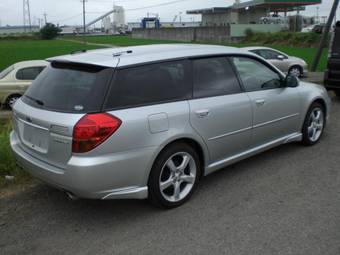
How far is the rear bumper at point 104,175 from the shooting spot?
12.0 ft

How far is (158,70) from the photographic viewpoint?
4254mm

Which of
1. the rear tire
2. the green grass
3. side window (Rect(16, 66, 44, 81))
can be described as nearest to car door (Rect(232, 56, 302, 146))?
side window (Rect(16, 66, 44, 81))

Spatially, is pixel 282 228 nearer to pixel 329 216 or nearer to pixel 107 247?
pixel 329 216

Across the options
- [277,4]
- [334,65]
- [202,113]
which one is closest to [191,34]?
[277,4]

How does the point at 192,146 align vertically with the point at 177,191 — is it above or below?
above

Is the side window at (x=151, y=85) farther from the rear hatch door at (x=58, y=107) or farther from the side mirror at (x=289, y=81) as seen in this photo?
the side mirror at (x=289, y=81)

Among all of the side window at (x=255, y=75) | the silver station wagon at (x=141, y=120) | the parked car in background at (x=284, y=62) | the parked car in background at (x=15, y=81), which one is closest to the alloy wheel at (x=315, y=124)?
the side window at (x=255, y=75)

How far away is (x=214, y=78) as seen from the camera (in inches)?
187

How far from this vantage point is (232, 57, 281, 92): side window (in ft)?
16.7

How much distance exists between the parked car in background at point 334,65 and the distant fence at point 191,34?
5388cm

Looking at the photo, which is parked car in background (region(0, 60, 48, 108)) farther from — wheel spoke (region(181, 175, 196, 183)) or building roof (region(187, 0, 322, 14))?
building roof (region(187, 0, 322, 14))

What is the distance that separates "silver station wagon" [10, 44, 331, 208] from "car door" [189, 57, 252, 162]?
0.04 feet

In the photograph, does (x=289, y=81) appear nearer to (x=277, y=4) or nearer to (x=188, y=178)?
(x=188, y=178)

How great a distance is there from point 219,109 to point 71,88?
5.18 feet
